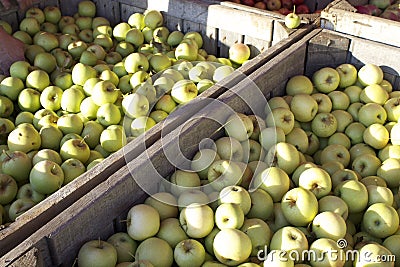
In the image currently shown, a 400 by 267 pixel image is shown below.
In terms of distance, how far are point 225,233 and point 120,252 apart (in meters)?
0.44

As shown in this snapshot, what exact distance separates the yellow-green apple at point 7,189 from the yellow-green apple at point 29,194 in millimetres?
24

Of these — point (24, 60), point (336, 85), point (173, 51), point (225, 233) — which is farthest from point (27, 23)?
point (225, 233)

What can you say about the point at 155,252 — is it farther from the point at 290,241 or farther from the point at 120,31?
the point at 120,31

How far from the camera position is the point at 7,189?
2.25 m

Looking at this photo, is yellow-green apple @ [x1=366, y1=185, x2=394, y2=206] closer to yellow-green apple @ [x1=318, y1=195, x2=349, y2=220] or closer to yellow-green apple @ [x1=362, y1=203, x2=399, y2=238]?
yellow-green apple @ [x1=362, y1=203, x2=399, y2=238]

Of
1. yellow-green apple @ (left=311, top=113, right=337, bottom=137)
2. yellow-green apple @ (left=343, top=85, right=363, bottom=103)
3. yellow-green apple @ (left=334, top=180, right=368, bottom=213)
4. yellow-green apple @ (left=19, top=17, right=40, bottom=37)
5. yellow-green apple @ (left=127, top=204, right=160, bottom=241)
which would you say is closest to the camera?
yellow-green apple @ (left=127, top=204, right=160, bottom=241)

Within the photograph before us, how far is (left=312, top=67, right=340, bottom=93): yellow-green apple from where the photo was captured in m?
3.07

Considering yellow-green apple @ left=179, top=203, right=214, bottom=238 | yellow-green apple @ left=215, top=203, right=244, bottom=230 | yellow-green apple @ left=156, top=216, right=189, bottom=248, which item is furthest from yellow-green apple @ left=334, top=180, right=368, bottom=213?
yellow-green apple @ left=156, top=216, right=189, bottom=248

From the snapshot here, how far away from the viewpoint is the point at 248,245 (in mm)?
1872

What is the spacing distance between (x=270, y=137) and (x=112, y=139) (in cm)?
84

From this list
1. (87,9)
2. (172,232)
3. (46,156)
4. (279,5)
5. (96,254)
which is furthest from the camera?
(279,5)

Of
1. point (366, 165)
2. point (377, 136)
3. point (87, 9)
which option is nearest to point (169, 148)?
point (366, 165)

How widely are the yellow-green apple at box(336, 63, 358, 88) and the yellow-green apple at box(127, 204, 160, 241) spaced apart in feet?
5.68

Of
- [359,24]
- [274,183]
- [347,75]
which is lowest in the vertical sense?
[274,183]
